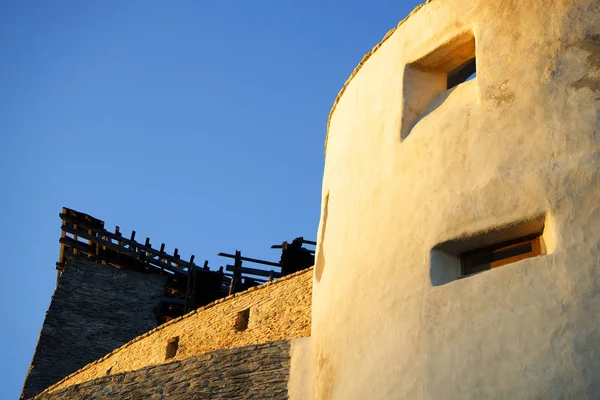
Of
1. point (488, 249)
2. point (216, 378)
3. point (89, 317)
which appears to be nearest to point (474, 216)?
point (488, 249)

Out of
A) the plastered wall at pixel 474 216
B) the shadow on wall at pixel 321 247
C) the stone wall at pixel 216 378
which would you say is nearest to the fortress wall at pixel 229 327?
the stone wall at pixel 216 378

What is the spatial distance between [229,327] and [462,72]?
6908 millimetres

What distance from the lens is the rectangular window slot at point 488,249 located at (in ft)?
22.5

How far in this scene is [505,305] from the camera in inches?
259

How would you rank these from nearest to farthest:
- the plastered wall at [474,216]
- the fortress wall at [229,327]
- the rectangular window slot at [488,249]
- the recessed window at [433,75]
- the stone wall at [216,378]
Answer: the plastered wall at [474,216] → the rectangular window slot at [488,249] → the recessed window at [433,75] → the stone wall at [216,378] → the fortress wall at [229,327]

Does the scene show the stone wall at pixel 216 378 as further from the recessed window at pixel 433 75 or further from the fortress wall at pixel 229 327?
the recessed window at pixel 433 75

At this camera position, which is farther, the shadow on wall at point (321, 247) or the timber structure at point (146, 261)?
the timber structure at point (146, 261)

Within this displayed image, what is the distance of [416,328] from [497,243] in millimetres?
929

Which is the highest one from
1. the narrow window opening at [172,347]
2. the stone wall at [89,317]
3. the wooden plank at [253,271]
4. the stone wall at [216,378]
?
the wooden plank at [253,271]

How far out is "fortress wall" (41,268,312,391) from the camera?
13.1 m

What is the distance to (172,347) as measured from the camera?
51.6 ft

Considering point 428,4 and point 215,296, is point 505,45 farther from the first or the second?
point 215,296

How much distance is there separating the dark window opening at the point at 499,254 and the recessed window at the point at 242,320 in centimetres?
736

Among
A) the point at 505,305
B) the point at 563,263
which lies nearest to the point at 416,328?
the point at 505,305
